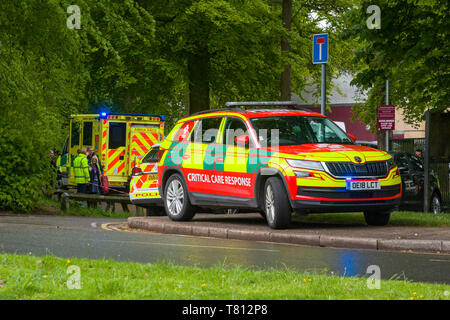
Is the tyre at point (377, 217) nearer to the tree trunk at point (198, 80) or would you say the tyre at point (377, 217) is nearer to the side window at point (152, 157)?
the side window at point (152, 157)

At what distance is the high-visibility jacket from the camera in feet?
84.6

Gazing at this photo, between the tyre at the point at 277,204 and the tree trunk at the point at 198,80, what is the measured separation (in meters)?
15.0

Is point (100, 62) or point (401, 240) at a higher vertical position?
point (100, 62)

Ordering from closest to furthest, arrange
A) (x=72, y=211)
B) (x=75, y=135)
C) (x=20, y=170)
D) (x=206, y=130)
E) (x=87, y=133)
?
(x=206, y=130) < (x=20, y=170) < (x=72, y=211) < (x=87, y=133) < (x=75, y=135)

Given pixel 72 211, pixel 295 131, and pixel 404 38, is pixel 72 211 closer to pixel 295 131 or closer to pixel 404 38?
pixel 295 131

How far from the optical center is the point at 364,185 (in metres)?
13.9

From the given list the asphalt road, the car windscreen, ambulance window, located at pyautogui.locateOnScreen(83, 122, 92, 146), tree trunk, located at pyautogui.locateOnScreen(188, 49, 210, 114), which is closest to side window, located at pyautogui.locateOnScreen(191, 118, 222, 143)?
the car windscreen

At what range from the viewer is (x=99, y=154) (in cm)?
2928

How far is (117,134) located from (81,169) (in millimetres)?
3572

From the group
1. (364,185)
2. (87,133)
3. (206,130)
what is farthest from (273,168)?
(87,133)
